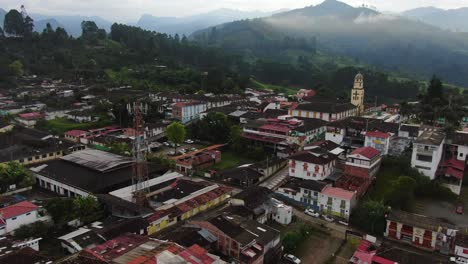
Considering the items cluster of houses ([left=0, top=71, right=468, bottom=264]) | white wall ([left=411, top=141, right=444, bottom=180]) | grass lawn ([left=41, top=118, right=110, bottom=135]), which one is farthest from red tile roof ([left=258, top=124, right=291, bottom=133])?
grass lawn ([left=41, top=118, right=110, bottom=135])

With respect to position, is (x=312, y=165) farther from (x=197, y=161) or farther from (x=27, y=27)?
(x=27, y=27)

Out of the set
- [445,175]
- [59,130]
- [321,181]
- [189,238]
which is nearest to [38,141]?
[59,130]

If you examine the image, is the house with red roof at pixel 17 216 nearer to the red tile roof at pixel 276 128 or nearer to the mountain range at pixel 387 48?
the red tile roof at pixel 276 128

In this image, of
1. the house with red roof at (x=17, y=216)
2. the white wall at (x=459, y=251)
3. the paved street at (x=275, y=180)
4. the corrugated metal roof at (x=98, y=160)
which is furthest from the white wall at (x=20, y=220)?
the white wall at (x=459, y=251)

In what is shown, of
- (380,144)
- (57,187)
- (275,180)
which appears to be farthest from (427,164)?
(57,187)

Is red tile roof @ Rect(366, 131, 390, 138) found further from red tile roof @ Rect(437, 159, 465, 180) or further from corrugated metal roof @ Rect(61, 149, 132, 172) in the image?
corrugated metal roof @ Rect(61, 149, 132, 172)
